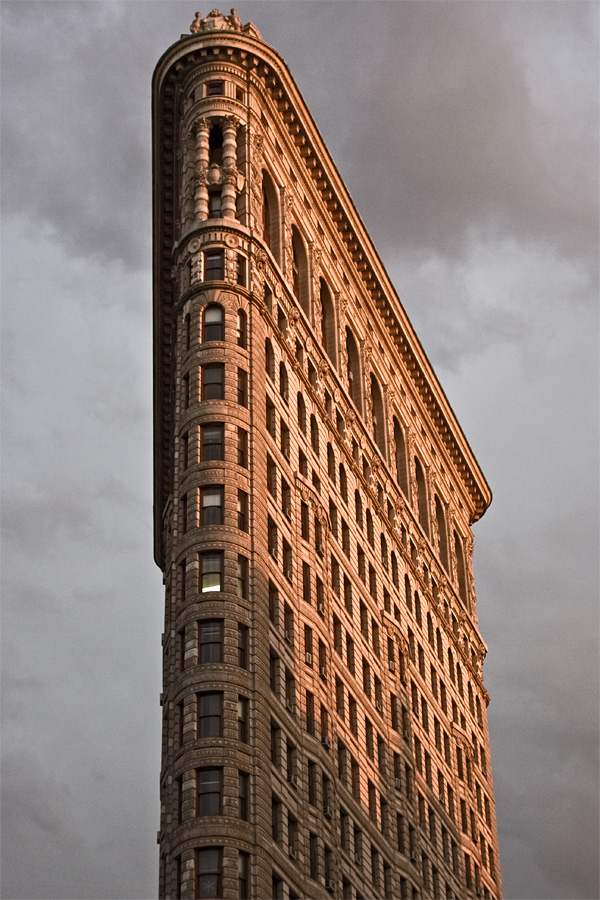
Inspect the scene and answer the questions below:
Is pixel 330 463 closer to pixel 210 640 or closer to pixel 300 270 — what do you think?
pixel 300 270

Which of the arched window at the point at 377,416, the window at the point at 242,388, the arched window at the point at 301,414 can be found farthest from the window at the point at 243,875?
the arched window at the point at 377,416

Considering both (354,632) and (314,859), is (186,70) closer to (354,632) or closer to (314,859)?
(354,632)

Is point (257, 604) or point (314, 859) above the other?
point (257, 604)

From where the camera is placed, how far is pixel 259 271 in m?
106

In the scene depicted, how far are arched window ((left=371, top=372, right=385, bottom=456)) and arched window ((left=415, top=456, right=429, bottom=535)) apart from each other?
10.4 metres

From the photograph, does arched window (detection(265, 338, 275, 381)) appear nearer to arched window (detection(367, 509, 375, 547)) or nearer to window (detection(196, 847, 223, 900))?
arched window (detection(367, 509, 375, 547))

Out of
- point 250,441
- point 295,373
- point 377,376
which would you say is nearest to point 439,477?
point 377,376

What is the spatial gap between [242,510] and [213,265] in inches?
720

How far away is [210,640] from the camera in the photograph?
292 feet

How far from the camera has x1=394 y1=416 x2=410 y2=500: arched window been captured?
136 m

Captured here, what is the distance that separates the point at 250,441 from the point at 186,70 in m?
30.2

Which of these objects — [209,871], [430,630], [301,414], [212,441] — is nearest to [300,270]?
[301,414]

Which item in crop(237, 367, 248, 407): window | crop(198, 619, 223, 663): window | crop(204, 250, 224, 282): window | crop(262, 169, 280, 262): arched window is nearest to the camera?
crop(198, 619, 223, 663): window

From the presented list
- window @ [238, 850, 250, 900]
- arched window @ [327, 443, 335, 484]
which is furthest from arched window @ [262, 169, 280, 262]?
window @ [238, 850, 250, 900]
